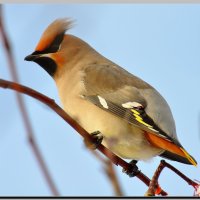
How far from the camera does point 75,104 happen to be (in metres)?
2.70

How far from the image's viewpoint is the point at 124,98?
2.60 metres

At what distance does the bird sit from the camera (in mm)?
2305

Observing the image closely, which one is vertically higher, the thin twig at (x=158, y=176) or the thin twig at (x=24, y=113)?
the thin twig at (x=24, y=113)

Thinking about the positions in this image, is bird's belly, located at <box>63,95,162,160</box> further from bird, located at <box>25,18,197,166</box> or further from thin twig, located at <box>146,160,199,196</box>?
thin twig, located at <box>146,160,199,196</box>

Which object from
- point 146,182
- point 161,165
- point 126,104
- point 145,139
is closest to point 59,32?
point 126,104

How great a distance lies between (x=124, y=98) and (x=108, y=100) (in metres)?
0.11

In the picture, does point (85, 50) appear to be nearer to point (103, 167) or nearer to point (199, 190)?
point (199, 190)

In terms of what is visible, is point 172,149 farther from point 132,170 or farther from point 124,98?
point 124,98

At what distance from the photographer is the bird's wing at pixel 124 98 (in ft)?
7.27

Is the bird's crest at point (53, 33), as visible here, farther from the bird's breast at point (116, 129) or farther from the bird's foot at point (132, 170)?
the bird's foot at point (132, 170)

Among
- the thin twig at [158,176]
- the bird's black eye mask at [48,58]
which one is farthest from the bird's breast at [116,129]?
the thin twig at [158,176]

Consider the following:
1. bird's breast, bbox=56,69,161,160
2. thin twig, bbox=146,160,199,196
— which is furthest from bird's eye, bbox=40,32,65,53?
thin twig, bbox=146,160,199,196

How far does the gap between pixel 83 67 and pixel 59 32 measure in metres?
0.27

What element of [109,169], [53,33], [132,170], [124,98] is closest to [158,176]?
[109,169]
